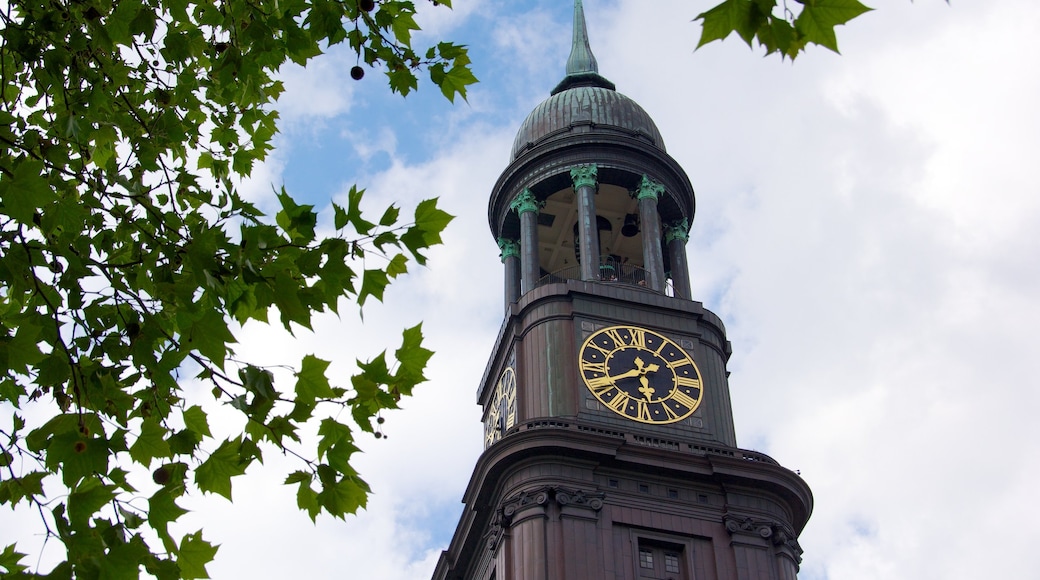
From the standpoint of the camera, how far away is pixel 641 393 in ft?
125

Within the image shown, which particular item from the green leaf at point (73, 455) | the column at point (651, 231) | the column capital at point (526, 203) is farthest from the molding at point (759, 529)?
the green leaf at point (73, 455)

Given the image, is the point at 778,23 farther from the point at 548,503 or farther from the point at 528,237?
the point at 528,237

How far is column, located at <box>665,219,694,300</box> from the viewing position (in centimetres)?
4394

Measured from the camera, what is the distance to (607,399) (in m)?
37.7

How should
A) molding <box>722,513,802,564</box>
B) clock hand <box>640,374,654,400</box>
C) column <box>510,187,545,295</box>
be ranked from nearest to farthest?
molding <box>722,513,802,564</box>, clock hand <box>640,374,654,400</box>, column <box>510,187,545,295</box>

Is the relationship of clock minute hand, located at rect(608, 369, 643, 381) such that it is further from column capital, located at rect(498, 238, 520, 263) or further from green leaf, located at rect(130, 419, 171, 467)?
green leaf, located at rect(130, 419, 171, 467)

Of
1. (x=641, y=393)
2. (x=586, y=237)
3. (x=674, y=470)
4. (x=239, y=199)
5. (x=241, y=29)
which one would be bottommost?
(x=239, y=199)

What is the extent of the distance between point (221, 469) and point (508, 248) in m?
38.1

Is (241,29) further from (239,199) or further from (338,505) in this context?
(338,505)

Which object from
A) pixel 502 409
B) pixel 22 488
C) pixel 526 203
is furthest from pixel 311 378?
pixel 526 203

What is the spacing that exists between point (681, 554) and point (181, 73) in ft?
78.1

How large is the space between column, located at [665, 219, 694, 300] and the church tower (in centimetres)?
7

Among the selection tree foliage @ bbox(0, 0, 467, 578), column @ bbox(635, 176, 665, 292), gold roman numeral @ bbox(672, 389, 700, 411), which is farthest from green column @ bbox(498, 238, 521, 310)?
tree foliage @ bbox(0, 0, 467, 578)

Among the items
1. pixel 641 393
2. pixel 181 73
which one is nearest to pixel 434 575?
pixel 641 393
